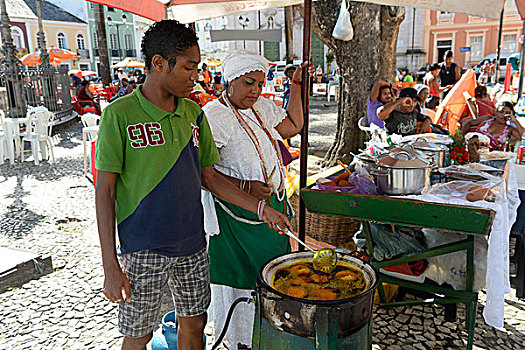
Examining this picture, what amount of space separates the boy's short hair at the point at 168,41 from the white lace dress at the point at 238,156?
2.02 feet

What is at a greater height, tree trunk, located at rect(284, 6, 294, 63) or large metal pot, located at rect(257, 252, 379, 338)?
tree trunk, located at rect(284, 6, 294, 63)

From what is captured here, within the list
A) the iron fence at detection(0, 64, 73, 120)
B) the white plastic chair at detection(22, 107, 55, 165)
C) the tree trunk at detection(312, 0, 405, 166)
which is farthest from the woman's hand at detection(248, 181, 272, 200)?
the iron fence at detection(0, 64, 73, 120)

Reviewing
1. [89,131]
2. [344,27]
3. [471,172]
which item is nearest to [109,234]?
[471,172]

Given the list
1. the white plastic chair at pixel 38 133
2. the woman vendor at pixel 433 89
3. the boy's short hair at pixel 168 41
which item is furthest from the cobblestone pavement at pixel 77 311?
the woman vendor at pixel 433 89

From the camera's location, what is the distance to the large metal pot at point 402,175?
2521 mm

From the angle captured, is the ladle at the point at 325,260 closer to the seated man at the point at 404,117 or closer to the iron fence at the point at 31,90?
the seated man at the point at 404,117

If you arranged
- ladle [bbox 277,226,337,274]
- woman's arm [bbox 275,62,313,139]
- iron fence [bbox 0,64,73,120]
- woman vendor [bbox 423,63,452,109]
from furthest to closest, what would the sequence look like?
iron fence [bbox 0,64,73,120] → woman vendor [bbox 423,63,452,109] → woman's arm [bbox 275,62,313,139] → ladle [bbox 277,226,337,274]

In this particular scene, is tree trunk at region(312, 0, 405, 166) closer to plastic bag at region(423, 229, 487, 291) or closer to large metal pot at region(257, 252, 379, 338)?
plastic bag at region(423, 229, 487, 291)

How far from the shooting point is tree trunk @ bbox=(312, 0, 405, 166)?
22.4 ft

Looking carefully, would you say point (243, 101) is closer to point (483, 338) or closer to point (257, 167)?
point (257, 167)

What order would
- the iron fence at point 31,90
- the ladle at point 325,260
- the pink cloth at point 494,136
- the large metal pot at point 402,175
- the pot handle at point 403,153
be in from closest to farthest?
the ladle at point 325,260
the large metal pot at point 402,175
the pot handle at point 403,153
the pink cloth at point 494,136
the iron fence at point 31,90

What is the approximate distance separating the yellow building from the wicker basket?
35699 mm

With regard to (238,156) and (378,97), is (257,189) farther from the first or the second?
(378,97)

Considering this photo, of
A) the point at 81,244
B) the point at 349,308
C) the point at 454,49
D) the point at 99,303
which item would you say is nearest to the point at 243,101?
the point at 349,308
